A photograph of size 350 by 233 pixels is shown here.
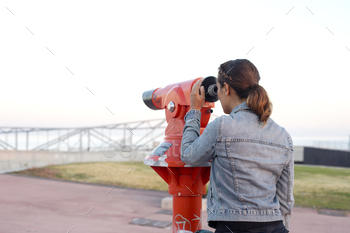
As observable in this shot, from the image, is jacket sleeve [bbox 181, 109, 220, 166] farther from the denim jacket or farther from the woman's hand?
the woman's hand

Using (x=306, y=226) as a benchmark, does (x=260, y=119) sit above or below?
above

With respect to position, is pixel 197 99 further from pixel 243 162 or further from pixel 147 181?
pixel 147 181

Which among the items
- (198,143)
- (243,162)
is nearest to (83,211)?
(198,143)

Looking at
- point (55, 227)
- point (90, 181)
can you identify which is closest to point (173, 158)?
point (55, 227)

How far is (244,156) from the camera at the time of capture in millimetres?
1489

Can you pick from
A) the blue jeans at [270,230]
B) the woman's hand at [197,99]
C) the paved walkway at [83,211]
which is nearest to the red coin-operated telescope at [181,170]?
the woman's hand at [197,99]

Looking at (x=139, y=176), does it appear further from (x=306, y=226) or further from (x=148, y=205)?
(x=306, y=226)

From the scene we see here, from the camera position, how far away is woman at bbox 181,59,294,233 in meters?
1.49

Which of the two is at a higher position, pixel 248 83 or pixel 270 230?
pixel 248 83

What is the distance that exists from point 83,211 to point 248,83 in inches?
193

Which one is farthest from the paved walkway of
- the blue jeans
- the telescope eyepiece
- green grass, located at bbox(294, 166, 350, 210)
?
the blue jeans

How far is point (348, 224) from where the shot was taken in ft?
17.4

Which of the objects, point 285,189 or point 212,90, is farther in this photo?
point 212,90

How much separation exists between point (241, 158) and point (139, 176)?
8.21 m
